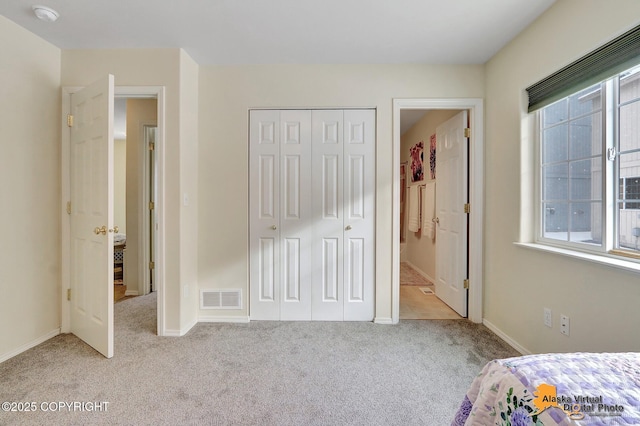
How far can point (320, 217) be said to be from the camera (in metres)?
2.64

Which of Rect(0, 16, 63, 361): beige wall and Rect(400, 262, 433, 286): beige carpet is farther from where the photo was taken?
Rect(400, 262, 433, 286): beige carpet

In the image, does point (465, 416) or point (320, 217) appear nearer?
point (465, 416)

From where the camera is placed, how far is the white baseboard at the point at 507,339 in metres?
2.08

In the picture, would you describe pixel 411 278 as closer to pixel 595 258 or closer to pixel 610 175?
pixel 595 258

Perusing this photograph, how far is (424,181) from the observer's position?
425 centimetres

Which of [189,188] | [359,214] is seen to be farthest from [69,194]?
[359,214]

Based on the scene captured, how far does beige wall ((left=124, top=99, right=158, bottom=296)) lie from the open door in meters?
1.09

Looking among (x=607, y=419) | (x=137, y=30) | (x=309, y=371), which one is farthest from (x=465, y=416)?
(x=137, y=30)

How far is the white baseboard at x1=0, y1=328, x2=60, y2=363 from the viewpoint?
196cm

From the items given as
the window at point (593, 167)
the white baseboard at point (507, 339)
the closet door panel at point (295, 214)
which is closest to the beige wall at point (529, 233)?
the white baseboard at point (507, 339)

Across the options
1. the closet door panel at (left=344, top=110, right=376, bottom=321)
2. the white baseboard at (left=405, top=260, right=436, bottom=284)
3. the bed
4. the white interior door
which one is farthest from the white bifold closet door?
the white baseboard at (left=405, top=260, right=436, bottom=284)

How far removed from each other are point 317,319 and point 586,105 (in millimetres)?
2571

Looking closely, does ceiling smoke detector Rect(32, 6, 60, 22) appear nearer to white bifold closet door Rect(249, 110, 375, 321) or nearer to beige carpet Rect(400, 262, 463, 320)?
white bifold closet door Rect(249, 110, 375, 321)

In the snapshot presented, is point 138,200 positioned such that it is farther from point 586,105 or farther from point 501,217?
point 586,105
